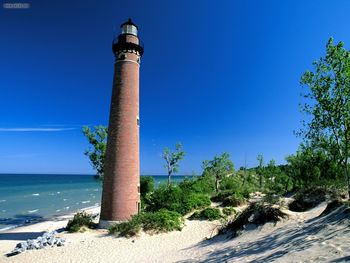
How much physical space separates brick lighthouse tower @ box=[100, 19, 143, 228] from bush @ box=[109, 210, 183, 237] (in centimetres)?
129

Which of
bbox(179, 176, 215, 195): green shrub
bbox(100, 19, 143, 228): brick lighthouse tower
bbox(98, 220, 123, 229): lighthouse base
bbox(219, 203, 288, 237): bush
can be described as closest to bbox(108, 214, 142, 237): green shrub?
bbox(98, 220, 123, 229): lighthouse base

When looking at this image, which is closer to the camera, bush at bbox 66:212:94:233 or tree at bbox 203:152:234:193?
bush at bbox 66:212:94:233

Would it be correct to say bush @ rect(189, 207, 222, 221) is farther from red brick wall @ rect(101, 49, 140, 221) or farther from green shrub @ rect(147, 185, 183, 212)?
red brick wall @ rect(101, 49, 140, 221)

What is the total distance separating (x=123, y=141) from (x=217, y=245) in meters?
10.5

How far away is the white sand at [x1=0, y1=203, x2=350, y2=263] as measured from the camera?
265 inches

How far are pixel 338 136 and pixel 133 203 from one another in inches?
559

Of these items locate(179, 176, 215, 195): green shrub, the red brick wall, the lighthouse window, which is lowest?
locate(179, 176, 215, 195): green shrub

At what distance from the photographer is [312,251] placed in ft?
21.3

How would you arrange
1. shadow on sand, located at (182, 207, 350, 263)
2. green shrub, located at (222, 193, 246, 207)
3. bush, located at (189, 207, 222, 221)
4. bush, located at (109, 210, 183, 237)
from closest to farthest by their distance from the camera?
shadow on sand, located at (182, 207, 350, 263) → bush, located at (109, 210, 183, 237) → bush, located at (189, 207, 222, 221) → green shrub, located at (222, 193, 246, 207)

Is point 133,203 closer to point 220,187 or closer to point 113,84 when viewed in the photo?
point 113,84

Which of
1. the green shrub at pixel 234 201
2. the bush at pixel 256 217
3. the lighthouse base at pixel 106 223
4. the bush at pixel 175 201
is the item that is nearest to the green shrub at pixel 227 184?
the green shrub at pixel 234 201

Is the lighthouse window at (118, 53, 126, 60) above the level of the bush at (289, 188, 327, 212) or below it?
above

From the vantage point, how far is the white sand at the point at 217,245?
6742 millimetres

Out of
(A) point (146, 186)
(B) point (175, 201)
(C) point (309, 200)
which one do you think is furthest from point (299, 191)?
(A) point (146, 186)
